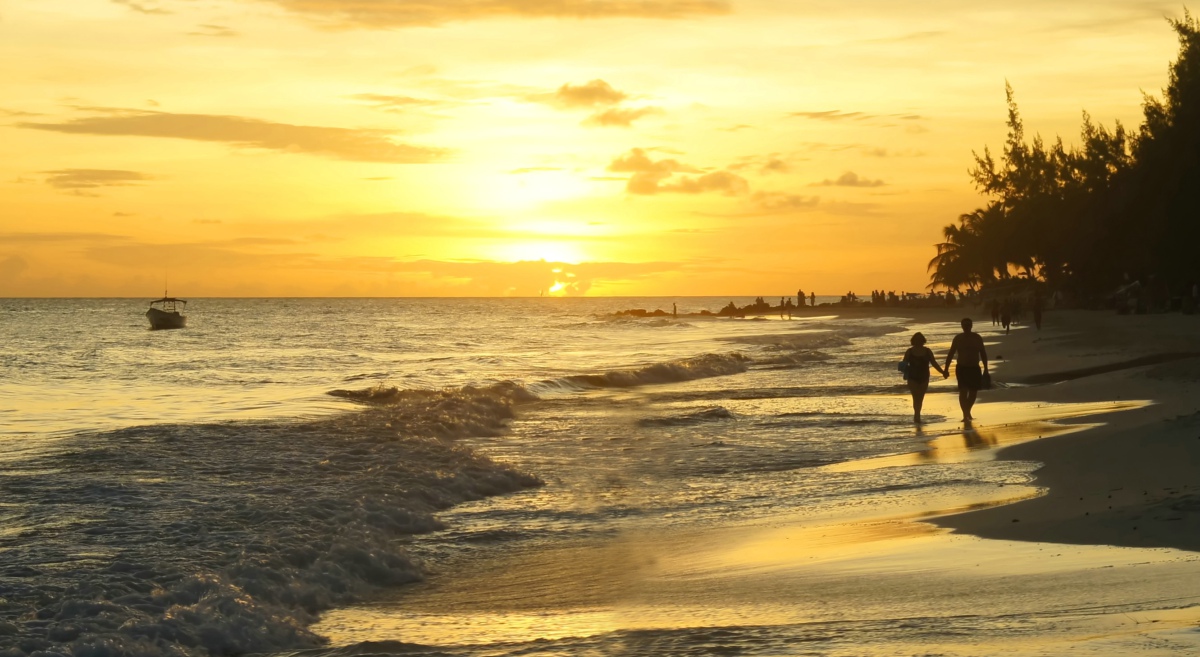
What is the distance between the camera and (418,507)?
1225 cm

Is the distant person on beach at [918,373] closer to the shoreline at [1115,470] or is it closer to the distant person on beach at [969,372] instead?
the distant person on beach at [969,372]

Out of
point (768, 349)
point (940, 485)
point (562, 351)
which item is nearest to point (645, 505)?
point (940, 485)

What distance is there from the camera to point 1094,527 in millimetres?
8797

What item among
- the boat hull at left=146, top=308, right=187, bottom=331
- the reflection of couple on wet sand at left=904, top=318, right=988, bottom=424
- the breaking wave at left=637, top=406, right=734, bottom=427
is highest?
the boat hull at left=146, top=308, right=187, bottom=331

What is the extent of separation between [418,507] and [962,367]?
10478mm

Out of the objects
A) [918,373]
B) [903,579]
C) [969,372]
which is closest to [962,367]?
[969,372]

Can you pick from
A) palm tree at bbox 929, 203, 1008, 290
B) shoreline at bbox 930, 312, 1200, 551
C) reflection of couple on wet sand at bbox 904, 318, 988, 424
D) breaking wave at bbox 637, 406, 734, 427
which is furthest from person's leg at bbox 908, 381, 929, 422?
palm tree at bbox 929, 203, 1008, 290

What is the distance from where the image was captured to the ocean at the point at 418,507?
736cm

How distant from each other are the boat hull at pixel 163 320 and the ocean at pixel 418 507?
65521 millimetres

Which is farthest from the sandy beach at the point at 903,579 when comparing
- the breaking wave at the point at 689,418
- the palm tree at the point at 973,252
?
the palm tree at the point at 973,252

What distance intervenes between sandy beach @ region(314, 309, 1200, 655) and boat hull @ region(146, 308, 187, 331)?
3437 inches

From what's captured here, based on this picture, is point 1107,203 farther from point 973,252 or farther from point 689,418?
point 973,252

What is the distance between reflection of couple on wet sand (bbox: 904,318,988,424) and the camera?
59.7 ft

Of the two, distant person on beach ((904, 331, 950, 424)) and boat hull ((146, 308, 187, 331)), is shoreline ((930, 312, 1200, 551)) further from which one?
boat hull ((146, 308, 187, 331))
